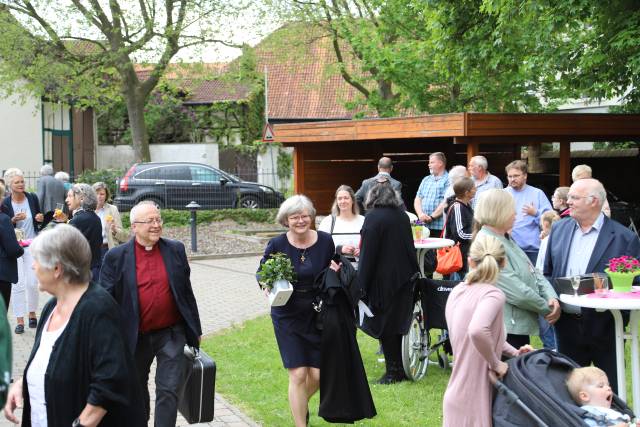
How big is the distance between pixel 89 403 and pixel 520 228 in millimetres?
6932

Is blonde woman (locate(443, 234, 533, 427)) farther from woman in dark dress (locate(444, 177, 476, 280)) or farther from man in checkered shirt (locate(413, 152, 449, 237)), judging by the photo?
man in checkered shirt (locate(413, 152, 449, 237))

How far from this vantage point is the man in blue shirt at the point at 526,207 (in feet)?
32.7

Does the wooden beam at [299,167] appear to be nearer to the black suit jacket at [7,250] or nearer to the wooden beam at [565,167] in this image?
the wooden beam at [565,167]

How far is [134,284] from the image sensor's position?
5.99 meters

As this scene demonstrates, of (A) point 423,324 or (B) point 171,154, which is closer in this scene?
(A) point 423,324

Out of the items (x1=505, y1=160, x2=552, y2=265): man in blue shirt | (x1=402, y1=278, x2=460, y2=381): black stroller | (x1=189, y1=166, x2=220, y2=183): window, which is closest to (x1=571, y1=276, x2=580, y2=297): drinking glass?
(x1=402, y1=278, x2=460, y2=381): black stroller

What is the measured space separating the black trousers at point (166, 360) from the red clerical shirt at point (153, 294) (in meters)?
0.08

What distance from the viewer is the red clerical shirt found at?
19.8 feet

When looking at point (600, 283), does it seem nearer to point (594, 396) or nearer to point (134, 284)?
point (594, 396)

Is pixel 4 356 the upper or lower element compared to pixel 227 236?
upper

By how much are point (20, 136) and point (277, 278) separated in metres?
34.1

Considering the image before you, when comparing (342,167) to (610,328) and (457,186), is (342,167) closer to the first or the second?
(457,186)

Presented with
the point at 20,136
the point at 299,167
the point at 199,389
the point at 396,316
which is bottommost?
the point at 199,389

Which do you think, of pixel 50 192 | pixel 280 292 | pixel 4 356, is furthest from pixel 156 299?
pixel 50 192
